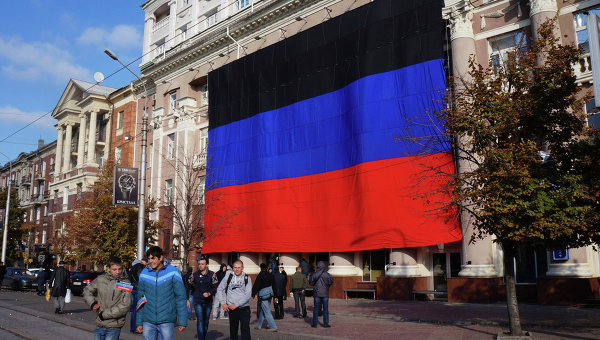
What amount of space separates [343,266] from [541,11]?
1405 centimetres

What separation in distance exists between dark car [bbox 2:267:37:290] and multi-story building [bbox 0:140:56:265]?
83.1 ft

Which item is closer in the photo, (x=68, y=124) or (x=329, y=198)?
(x=329, y=198)

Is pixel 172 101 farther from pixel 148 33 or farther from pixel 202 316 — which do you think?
pixel 202 316

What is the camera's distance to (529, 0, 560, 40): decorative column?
19484 mm

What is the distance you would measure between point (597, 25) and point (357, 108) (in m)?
14.9

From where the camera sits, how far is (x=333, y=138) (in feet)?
83.9

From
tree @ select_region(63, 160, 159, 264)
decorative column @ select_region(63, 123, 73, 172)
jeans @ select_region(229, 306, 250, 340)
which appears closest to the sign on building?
tree @ select_region(63, 160, 159, 264)

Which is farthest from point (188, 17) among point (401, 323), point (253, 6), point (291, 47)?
point (401, 323)

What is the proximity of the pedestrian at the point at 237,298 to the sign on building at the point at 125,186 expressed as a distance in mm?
12178

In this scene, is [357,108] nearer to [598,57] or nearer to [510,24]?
[510,24]

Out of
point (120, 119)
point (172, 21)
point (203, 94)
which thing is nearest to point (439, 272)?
point (203, 94)

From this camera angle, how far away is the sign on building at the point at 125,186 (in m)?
20.0

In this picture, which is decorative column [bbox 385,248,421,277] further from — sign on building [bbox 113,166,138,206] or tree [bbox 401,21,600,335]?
sign on building [bbox 113,166,138,206]

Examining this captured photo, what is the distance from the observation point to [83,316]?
17.2m
